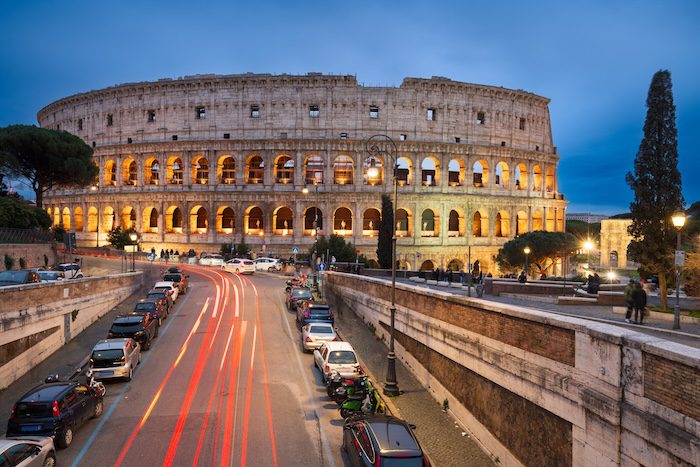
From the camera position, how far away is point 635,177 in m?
20.5

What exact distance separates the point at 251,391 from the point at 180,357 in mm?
5197

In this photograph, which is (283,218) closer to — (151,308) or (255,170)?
(255,170)

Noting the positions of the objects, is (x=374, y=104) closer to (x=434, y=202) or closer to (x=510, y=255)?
(x=434, y=202)

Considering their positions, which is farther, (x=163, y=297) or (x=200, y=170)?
(x=200, y=170)

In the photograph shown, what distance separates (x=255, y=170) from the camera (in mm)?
65000

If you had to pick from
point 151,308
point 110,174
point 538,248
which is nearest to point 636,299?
point 151,308

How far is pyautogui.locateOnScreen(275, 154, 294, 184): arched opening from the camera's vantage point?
64062 millimetres

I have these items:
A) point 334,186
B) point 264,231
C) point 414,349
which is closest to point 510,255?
point 334,186

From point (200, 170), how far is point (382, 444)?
62.0m

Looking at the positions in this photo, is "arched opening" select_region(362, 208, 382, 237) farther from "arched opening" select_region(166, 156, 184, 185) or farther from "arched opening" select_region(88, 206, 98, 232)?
"arched opening" select_region(88, 206, 98, 232)

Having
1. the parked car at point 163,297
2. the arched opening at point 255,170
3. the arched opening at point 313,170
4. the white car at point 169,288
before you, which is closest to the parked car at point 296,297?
the parked car at point 163,297

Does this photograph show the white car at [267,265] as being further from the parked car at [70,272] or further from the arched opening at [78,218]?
the arched opening at [78,218]

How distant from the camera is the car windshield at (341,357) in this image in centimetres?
1727

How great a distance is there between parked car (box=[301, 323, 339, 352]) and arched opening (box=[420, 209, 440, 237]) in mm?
A: 42371
